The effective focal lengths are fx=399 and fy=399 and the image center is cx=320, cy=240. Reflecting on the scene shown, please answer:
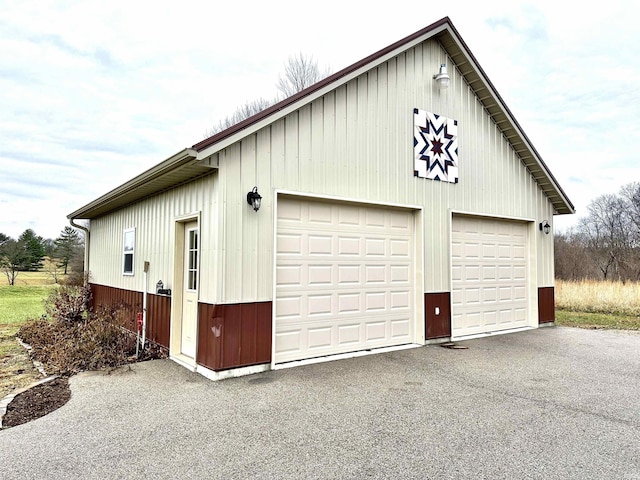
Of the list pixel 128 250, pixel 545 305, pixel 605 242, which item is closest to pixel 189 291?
pixel 128 250

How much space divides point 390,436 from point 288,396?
141 cm

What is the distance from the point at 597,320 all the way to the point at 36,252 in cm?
4167

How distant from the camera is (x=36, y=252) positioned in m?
36.1

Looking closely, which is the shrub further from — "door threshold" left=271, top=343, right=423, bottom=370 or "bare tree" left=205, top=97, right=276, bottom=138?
"bare tree" left=205, top=97, right=276, bottom=138

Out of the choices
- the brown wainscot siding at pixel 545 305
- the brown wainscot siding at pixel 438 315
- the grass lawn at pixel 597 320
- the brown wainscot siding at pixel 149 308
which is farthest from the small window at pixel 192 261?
the grass lawn at pixel 597 320

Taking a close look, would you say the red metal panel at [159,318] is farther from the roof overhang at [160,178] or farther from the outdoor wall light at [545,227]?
the outdoor wall light at [545,227]

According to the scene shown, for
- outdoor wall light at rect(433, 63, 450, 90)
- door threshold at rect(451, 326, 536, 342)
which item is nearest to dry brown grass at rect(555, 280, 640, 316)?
door threshold at rect(451, 326, 536, 342)

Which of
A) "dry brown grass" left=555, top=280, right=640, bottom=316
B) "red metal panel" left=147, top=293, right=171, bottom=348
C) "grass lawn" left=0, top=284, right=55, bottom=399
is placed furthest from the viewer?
"dry brown grass" left=555, top=280, right=640, bottom=316

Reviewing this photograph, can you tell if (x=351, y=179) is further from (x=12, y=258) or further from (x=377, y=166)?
(x=12, y=258)

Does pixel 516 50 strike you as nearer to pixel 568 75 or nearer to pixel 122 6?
pixel 568 75

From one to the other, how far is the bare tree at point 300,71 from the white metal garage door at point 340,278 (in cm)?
1338

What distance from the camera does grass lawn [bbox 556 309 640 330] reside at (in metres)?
9.95

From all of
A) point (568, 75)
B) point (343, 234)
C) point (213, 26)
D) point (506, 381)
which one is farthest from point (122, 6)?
point (568, 75)

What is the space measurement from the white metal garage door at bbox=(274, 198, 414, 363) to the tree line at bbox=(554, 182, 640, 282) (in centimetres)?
2310
